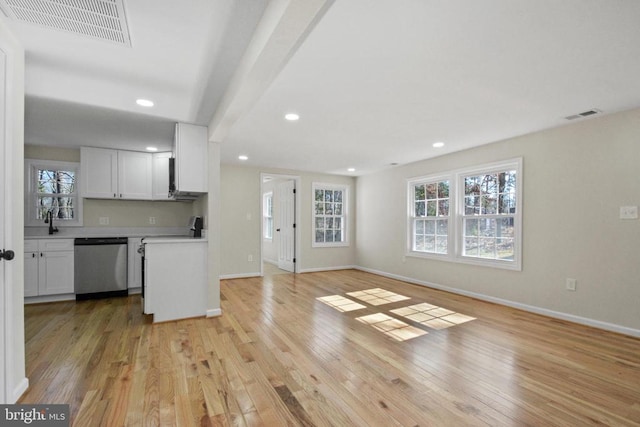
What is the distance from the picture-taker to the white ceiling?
1634 millimetres

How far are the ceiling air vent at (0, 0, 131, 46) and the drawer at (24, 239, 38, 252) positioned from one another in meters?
3.42

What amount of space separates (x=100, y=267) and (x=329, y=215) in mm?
4342

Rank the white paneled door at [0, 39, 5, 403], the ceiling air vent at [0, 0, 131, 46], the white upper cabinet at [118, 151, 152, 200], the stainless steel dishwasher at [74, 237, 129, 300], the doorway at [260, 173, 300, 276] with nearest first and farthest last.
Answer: the ceiling air vent at [0, 0, 131, 46] < the white paneled door at [0, 39, 5, 403] < the stainless steel dishwasher at [74, 237, 129, 300] < the white upper cabinet at [118, 151, 152, 200] < the doorway at [260, 173, 300, 276]

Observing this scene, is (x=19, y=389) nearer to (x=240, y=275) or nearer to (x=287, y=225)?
(x=240, y=275)

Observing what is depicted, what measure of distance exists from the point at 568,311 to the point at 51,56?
17.7 feet

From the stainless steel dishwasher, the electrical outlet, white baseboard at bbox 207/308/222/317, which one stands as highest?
the electrical outlet

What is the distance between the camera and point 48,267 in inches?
158

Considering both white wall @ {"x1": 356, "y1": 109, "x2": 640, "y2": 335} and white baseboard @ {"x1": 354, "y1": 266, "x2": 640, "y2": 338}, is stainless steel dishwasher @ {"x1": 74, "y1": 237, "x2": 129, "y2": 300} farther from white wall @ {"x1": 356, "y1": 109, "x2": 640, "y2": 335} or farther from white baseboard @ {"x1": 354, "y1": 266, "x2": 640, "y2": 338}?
white wall @ {"x1": 356, "y1": 109, "x2": 640, "y2": 335}

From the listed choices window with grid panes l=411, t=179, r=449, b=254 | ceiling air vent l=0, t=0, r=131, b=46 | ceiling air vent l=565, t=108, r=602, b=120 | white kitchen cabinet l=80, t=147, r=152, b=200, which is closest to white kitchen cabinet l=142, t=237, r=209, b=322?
white kitchen cabinet l=80, t=147, r=152, b=200

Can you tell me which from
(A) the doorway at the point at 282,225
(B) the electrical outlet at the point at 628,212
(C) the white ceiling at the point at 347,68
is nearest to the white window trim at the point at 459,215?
(C) the white ceiling at the point at 347,68

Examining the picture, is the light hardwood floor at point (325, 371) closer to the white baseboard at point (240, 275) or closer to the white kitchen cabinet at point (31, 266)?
the white kitchen cabinet at point (31, 266)

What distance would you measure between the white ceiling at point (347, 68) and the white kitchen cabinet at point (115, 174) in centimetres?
74

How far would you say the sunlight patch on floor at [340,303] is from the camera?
3852 millimetres

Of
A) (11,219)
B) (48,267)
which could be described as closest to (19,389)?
(11,219)
